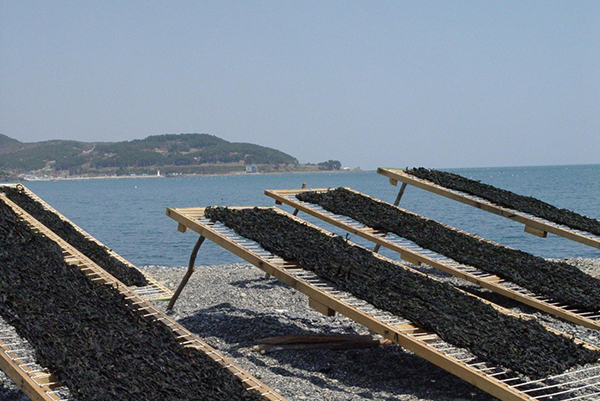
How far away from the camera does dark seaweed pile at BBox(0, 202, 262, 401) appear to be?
402cm

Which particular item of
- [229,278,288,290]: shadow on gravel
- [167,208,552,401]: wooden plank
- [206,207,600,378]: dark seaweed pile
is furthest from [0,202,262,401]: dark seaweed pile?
[229,278,288,290]: shadow on gravel

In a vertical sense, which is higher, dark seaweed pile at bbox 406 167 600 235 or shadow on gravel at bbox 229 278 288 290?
dark seaweed pile at bbox 406 167 600 235

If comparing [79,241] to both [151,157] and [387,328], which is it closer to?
[387,328]

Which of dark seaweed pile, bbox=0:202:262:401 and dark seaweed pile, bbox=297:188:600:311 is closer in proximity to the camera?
dark seaweed pile, bbox=0:202:262:401

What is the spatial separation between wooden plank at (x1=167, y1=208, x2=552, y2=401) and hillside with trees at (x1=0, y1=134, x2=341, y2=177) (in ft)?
360

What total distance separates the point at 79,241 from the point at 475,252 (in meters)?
5.33

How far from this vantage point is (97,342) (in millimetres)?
4535

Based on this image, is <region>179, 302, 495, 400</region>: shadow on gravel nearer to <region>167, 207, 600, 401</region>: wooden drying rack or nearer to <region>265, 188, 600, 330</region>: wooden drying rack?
<region>167, 207, 600, 401</region>: wooden drying rack

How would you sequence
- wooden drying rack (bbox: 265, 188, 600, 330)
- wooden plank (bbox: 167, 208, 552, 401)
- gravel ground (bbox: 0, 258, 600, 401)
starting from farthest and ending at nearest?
wooden drying rack (bbox: 265, 188, 600, 330)
gravel ground (bbox: 0, 258, 600, 401)
wooden plank (bbox: 167, 208, 552, 401)

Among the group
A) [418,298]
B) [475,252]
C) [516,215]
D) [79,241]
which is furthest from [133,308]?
[516,215]

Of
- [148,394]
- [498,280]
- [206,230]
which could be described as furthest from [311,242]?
[148,394]

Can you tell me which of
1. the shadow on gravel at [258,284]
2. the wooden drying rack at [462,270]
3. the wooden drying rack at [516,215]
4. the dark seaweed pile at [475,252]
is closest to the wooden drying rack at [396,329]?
Result: the wooden drying rack at [462,270]

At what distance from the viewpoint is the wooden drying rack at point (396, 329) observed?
14.7ft

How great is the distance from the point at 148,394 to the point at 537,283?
4784 mm
